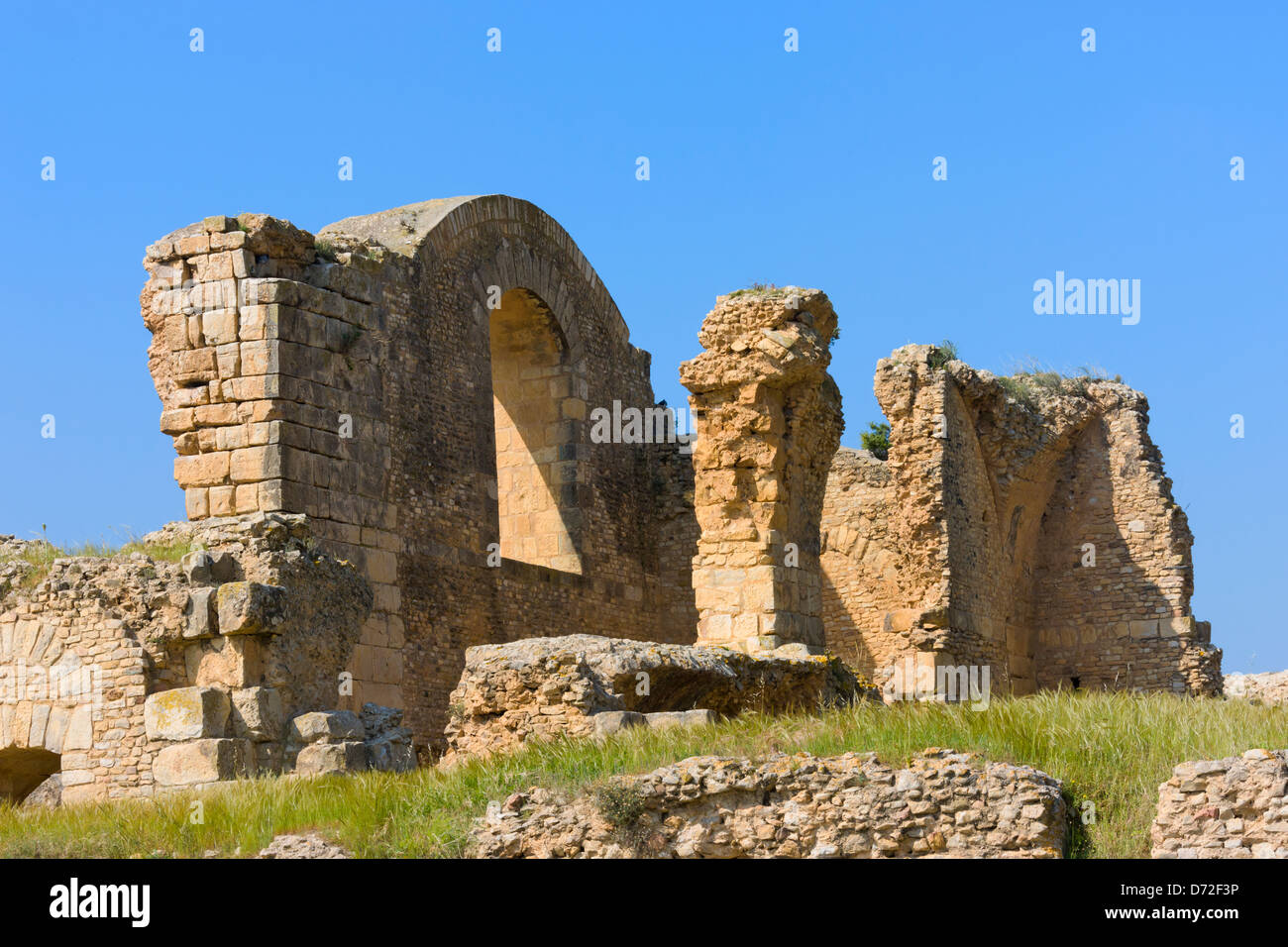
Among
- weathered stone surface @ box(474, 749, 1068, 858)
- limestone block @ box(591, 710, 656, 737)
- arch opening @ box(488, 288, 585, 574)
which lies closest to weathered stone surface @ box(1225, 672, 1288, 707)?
arch opening @ box(488, 288, 585, 574)

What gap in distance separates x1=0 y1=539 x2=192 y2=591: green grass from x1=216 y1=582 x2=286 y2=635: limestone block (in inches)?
34.8

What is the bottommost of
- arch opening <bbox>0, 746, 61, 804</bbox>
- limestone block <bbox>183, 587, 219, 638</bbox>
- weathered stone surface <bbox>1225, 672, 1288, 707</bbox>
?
arch opening <bbox>0, 746, 61, 804</bbox>

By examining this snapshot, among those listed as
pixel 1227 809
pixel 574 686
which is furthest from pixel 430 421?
pixel 1227 809

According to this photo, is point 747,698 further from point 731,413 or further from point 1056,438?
point 1056,438

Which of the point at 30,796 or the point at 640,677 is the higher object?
the point at 640,677

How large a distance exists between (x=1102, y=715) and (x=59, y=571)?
24.5ft

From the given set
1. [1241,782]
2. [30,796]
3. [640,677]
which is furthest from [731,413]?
[1241,782]

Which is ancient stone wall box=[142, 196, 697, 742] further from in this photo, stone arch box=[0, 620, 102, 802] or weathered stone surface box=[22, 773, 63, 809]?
weathered stone surface box=[22, 773, 63, 809]

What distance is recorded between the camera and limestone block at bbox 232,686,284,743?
12430 mm

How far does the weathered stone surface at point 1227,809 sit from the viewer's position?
8195 millimetres

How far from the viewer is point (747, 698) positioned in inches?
532

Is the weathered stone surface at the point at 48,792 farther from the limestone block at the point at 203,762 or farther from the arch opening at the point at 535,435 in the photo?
the arch opening at the point at 535,435

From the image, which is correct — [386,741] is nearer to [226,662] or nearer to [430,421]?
[226,662]

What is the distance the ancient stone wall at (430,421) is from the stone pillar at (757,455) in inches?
103
